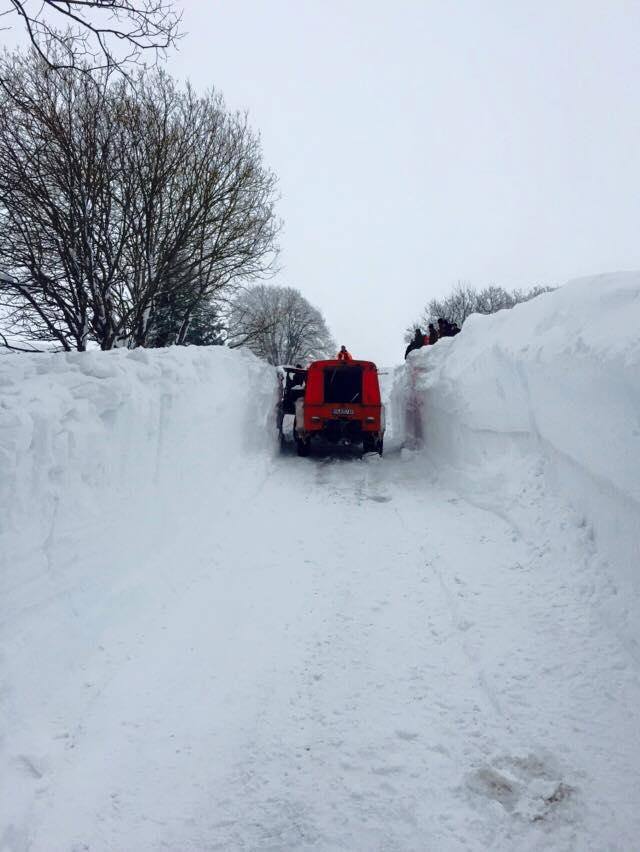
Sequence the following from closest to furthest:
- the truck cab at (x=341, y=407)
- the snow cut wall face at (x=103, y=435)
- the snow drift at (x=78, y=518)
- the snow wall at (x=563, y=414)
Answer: the snow drift at (x=78, y=518) < the snow cut wall face at (x=103, y=435) < the snow wall at (x=563, y=414) < the truck cab at (x=341, y=407)

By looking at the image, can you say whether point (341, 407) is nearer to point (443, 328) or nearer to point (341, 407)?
point (341, 407)

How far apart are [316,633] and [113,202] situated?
10549 mm

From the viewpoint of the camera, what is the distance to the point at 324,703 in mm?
3178

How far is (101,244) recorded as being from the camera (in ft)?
34.6

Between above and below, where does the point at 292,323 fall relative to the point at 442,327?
above

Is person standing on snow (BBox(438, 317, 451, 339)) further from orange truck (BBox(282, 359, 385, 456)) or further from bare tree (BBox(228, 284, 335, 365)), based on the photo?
bare tree (BBox(228, 284, 335, 365))

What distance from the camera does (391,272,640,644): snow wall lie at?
414 cm

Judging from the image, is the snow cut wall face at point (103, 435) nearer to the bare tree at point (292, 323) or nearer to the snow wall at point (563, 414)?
the snow wall at point (563, 414)

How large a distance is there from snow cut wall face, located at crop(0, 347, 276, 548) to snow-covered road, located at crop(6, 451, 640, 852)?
1.11 ft

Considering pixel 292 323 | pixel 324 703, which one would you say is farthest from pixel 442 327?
pixel 292 323

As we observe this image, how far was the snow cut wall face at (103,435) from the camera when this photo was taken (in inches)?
137

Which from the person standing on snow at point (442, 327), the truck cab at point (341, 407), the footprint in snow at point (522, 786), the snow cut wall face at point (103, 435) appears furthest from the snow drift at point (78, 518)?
the person standing on snow at point (442, 327)

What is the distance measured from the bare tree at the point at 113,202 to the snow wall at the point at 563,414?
667cm

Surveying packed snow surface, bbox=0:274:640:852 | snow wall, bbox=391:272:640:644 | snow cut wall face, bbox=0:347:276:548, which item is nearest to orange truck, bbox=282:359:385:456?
snow wall, bbox=391:272:640:644
